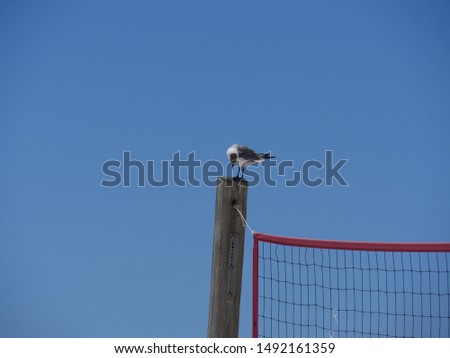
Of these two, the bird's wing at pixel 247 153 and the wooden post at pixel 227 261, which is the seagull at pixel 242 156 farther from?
the wooden post at pixel 227 261

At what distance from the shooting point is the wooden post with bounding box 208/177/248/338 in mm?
3766

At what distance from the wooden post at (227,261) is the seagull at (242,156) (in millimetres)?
4190

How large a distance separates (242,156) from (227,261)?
439 centimetres

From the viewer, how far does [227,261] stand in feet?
12.5

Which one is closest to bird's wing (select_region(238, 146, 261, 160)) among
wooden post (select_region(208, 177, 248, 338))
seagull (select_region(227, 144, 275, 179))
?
seagull (select_region(227, 144, 275, 179))

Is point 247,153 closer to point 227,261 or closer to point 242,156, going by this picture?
point 242,156

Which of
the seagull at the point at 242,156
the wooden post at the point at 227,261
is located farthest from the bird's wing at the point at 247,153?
the wooden post at the point at 227,261

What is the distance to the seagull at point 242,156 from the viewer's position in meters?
8.06

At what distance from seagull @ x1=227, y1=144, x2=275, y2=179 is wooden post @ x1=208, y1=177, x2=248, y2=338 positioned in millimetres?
4190

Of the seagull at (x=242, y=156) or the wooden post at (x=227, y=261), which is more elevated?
the seagull at (x=242, y=156)

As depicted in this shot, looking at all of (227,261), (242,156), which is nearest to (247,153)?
(242,156)

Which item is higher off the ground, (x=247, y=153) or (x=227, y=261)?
(x=247, y=153)

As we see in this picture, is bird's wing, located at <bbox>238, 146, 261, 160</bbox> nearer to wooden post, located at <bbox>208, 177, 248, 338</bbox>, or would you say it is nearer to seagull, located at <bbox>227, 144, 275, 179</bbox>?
seagull, located at <bbox>227, 144, 275, 179</bbox>
